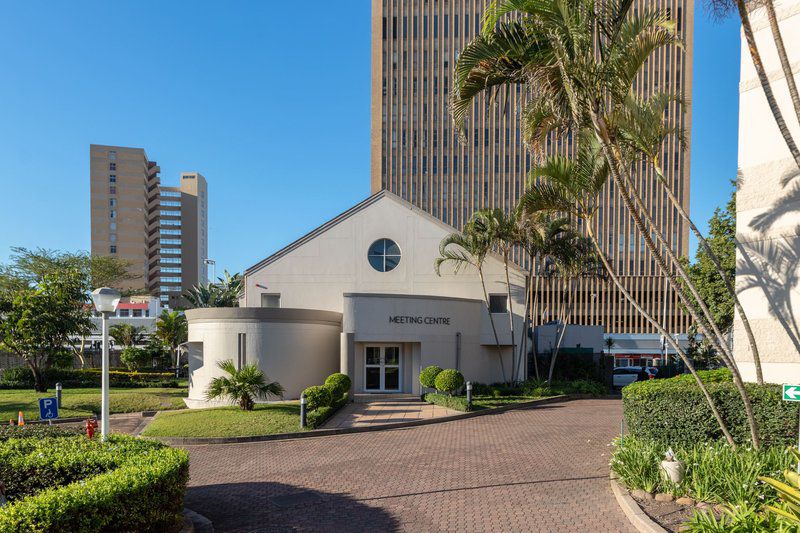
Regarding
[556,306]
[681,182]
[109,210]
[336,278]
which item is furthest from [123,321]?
[681,182]

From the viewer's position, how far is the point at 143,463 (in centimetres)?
739

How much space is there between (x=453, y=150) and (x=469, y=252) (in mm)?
55470

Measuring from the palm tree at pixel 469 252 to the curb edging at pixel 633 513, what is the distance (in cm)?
1443

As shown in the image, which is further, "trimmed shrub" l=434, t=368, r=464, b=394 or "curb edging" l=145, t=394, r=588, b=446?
"trimmed shrub" l=434, t=368, r=464, b=394

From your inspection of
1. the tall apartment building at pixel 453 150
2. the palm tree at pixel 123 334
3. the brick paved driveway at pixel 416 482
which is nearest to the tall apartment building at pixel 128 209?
the palm tree at pixel 123 334

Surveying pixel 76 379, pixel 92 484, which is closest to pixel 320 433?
pixel 92 484

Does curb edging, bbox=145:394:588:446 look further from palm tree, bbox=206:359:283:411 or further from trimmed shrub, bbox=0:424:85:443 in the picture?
trimmed shrub, bbox=0:424:85:443

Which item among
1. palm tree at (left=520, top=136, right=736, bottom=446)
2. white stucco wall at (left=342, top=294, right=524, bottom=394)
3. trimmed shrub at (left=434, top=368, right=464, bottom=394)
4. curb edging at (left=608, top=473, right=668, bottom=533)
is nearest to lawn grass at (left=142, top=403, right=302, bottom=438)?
white stucco wall at (left=342, top=294, right=524, bottom=394)

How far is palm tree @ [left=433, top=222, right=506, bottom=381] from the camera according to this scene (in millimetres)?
23062

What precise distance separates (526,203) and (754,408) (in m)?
6.07

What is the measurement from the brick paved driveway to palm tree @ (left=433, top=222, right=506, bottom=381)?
8949 mm

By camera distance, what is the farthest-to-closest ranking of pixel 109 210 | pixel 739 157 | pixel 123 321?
1. pixel 109 210
2. pixel 123 321
3. pixel 739 157

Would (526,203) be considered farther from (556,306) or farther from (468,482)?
(556,306)

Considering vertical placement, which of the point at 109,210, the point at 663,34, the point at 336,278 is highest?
the point at 109,210
